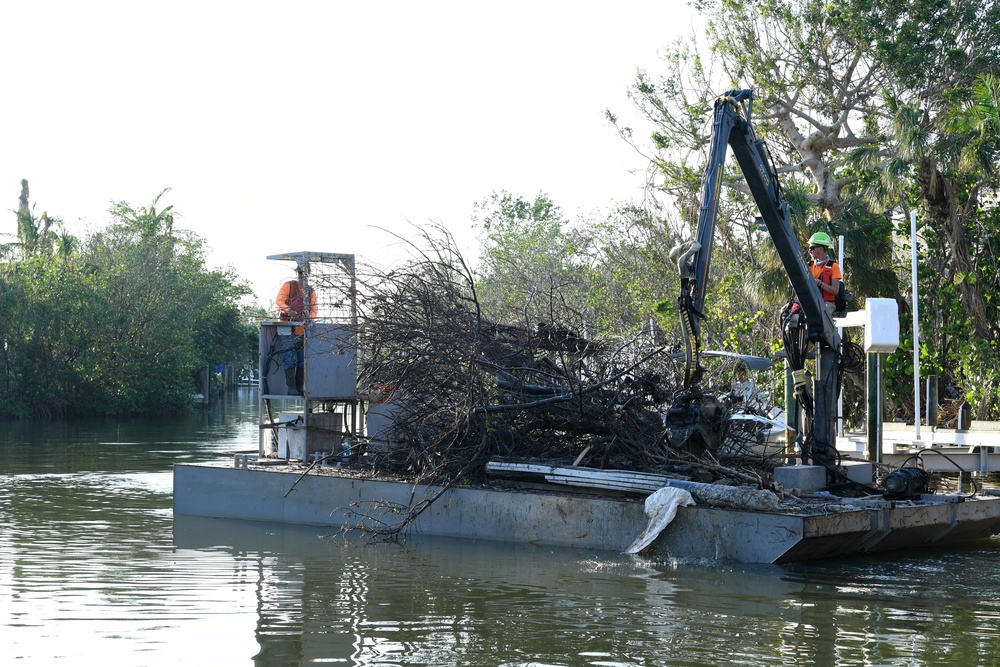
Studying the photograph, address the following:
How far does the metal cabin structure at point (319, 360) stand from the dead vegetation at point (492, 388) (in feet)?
1.20

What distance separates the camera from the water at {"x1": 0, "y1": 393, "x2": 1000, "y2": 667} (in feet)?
27.0

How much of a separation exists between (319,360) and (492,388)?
2.47m

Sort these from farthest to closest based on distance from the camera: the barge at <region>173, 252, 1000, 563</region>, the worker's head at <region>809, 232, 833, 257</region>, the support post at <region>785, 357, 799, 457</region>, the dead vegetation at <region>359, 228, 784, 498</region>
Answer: the support post at <region>785, 357, 799, 457</region> < the worker's head at <region>809, 232, 833, 257</region> < the dead vegetation at <region>359, 228, 784, 498</region> < the barge at <region>173, 252, 1000, 563</region>

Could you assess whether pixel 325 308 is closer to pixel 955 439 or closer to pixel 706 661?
pixel 706 661

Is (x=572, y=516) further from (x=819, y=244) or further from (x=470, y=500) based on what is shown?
(x=819, y=244)

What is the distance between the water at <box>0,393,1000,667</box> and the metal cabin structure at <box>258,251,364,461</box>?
147cm

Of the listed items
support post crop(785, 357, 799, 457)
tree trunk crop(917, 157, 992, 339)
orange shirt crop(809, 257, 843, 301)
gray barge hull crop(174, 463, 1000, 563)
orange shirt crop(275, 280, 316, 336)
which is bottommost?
gray barge hull crop(174, 463, 1000, 563)

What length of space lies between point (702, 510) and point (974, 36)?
2330 centimetres

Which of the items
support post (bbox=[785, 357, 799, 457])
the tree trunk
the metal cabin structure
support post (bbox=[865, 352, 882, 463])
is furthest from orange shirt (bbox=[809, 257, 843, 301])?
the tree trunk

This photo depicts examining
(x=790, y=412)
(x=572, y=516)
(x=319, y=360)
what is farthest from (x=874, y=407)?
(x=319, y=360)

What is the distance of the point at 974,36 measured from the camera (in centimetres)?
3052

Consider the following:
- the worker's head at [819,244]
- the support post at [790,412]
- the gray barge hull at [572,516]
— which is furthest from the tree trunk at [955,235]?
the gray barge hull at [572,516]

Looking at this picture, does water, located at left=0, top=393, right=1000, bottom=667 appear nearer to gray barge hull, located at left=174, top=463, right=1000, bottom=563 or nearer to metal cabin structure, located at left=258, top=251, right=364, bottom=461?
gray barge hull, located at left=174, top=463, right=1000, bottom=563

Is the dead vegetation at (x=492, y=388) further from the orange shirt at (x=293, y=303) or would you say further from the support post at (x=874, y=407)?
the support post at (x=874, y=407)
